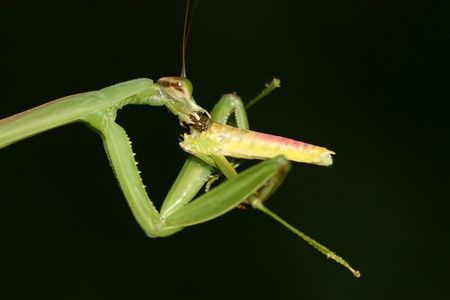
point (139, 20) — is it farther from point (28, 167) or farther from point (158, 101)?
point (158, 101)

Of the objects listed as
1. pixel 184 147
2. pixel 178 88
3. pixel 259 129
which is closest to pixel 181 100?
pixel 178 88

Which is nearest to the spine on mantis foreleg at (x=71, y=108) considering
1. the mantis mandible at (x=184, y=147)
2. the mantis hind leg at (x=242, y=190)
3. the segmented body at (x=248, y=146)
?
the mantis mandible at (x=184, y=147)

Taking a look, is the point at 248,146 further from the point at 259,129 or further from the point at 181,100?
the point at 259,129

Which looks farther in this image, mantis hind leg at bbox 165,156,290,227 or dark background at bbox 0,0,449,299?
dark background at bbox 0,0,449,299

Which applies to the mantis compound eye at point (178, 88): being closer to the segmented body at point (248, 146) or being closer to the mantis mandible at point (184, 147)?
the mantis mandible at point (184, 147)

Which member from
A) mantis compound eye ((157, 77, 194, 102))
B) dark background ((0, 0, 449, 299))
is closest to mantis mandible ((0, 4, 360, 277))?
mantis compound eye ((157, 77, 194, 102))

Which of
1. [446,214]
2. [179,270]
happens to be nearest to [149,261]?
[179,270]

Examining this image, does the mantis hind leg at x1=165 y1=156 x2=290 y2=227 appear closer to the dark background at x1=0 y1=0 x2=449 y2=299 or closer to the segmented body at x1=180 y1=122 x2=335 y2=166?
the segmented body at x1=180 y1=122 x2=335 y2=166
